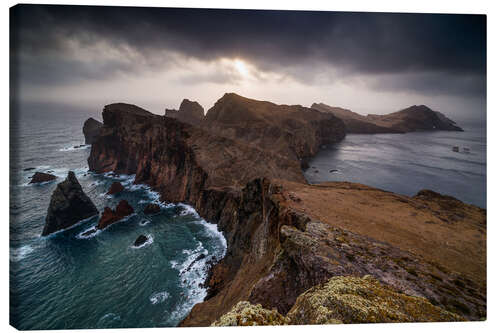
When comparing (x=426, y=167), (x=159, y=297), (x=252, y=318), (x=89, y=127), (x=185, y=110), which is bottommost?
(x=159, y=297)

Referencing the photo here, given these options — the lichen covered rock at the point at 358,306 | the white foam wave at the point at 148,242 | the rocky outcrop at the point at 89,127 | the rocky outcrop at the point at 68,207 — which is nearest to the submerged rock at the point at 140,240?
the white foam wave at the point at 148,242

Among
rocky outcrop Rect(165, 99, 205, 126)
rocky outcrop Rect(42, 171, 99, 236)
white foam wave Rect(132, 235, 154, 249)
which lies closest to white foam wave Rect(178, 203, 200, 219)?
white foam wave Rect(132, 235, 154, 249)

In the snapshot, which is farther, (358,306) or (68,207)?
(68,207)

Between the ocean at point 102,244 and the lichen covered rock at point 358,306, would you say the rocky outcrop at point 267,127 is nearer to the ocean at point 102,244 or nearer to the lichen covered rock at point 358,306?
the ocean at point 102,244

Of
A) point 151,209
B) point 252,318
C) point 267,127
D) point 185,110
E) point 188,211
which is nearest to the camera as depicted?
point 252,318

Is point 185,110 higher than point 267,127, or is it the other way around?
point 267,127

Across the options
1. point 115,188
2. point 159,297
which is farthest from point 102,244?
point 159,297

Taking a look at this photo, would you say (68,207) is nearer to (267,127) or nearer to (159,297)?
(159,297)
